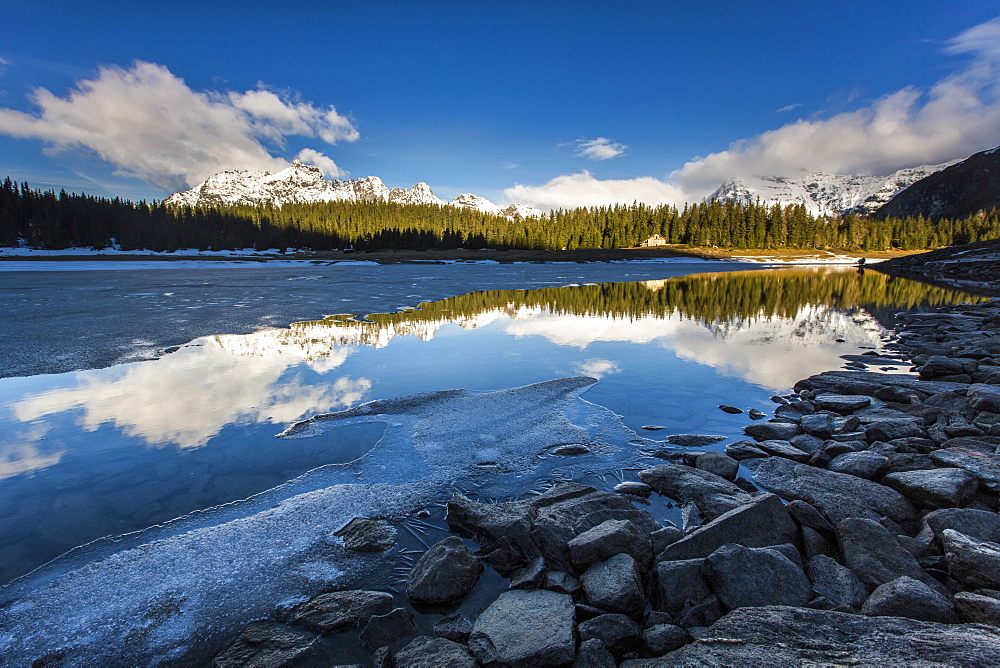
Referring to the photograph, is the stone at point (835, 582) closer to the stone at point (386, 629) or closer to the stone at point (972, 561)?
the stone at point (972, 561)

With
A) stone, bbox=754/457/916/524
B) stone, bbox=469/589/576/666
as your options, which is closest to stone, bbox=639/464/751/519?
stone, bbox=754/457/916/524

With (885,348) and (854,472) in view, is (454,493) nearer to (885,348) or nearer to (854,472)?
(854,472)

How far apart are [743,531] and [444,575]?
7.60 feet

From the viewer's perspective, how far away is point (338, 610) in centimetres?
302

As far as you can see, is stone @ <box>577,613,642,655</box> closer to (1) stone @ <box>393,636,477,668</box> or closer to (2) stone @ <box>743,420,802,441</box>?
(1) stone @ <box>393,636,477,668</box>

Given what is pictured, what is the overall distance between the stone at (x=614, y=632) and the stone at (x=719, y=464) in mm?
2608

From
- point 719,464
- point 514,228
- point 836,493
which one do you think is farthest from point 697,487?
point 514,228

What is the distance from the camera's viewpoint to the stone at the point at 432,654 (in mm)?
2506

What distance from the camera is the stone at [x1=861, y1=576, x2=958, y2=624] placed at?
256cm

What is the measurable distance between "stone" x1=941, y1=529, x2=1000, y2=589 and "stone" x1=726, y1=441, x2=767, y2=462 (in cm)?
214

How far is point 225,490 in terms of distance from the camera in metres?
4.59

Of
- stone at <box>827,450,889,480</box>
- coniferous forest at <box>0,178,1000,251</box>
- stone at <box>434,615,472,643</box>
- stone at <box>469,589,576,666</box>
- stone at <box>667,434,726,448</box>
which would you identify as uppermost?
coniferous forest at <box>0,178,1000,251</box>

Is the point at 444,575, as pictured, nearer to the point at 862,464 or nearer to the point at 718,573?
the point at 718,573

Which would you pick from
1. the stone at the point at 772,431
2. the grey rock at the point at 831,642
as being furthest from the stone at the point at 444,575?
the stone at the point at 772,431
